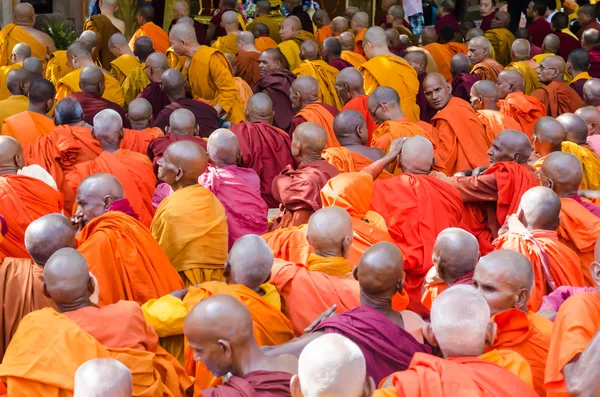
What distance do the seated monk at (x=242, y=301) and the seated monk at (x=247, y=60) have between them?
286 inches

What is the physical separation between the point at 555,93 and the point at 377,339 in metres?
6.89

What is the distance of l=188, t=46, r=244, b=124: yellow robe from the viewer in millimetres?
11062

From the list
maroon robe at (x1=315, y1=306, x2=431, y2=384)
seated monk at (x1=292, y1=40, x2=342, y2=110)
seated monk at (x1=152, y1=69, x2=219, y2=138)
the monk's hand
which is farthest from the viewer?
seated monk at (x1=292, y1=40, x2=342, y2=110)

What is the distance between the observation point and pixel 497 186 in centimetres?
762

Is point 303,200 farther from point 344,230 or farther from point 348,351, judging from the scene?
point 348,351

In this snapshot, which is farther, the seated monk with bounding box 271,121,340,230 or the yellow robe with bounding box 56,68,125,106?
the yellow robe with bounding box 56,68,125,106

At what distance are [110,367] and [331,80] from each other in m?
7.68

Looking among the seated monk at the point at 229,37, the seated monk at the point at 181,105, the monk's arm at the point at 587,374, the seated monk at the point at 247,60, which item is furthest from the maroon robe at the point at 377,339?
the seated monk at the point at 229,37

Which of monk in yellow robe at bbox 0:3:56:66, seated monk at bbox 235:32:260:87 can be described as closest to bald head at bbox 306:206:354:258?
seated monk at bbox 235:32:260:87

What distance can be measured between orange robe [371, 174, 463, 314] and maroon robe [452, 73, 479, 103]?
14.4 feet

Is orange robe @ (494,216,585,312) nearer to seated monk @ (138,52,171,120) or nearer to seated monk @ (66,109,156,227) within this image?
seated monk @ (66,109,156,227)

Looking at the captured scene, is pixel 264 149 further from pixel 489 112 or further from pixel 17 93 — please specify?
pixel 17 93

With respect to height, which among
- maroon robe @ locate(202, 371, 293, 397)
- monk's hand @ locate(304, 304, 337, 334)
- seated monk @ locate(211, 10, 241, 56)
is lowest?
seated monk @ locate(211, 10, 241, 56)

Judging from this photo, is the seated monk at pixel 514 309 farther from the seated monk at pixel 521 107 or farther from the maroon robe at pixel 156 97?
the maroon robe at pixel 156 97
